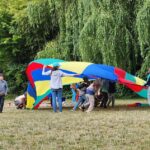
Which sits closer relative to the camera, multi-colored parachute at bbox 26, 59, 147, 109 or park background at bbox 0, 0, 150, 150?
park background at bbox 0, 0, 150, 150

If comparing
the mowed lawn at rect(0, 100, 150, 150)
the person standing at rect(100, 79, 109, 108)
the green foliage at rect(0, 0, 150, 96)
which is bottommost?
the person standing at rect(100, 79, 109, 108)

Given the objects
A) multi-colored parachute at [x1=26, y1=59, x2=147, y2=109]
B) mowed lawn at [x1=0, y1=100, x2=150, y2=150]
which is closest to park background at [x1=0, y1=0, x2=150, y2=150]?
mowed lawn at [x1=0, y1=100, x2=150, y2=150]

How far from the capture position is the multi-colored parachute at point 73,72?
50.9ft

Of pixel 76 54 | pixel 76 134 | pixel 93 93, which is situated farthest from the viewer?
pixel 76 54

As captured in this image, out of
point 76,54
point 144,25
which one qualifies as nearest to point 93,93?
point 144,25

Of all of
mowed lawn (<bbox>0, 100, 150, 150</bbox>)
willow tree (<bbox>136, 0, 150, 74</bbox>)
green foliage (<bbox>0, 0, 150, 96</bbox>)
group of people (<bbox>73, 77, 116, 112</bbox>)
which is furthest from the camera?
green foliage (<bbox>0, 0, 150, 96</bbox>)

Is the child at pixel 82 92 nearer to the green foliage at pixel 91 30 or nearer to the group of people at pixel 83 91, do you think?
the group of people at pixel 83 91

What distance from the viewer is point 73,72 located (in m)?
15.8

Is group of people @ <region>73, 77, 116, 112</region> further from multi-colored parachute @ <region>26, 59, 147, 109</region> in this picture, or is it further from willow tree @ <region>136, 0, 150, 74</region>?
willow tree @ <region>136, 0, 150, 74</region>

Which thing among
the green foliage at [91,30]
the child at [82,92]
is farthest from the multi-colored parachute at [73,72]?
the green foliage at [91,30]

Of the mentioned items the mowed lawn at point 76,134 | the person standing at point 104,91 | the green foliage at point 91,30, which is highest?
the green foliage at point 91,30

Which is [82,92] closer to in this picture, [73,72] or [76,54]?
[73,72]

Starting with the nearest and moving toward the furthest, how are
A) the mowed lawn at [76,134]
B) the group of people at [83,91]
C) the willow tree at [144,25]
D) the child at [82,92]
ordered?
1. the mowed lawn at [76,134]
2. the group of people at [83,91]
3. the child at [82,92]
4. the willow tree at [144,25]

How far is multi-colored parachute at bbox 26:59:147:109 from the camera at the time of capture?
15.5 m
